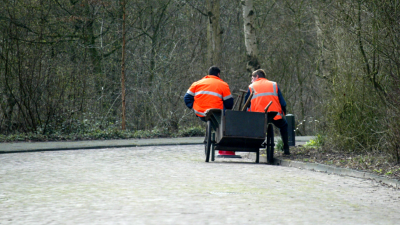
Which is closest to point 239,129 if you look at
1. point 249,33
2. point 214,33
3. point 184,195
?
point 184,195

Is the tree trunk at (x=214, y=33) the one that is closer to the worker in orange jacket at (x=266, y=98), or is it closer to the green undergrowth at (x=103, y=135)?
the green undergrowth at (x=103, y=135)

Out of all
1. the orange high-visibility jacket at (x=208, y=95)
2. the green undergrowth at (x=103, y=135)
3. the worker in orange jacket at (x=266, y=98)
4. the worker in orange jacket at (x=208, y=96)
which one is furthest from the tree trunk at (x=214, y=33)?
the worker in orange jacket at (x=266, y=98)

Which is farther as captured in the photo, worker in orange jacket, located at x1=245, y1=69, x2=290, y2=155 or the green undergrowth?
the green undergrowth

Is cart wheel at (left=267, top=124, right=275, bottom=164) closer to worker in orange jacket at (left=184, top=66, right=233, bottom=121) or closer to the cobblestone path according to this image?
the cobblestone path

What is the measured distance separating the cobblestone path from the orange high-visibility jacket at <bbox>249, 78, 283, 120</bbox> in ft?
3.95

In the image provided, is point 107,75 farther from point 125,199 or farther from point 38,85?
point 125,199

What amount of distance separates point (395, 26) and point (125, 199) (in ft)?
19.0

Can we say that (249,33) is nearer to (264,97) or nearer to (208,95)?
(208,95)

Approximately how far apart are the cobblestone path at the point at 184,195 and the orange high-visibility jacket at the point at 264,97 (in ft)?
3.95

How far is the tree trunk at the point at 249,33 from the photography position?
2098 cm

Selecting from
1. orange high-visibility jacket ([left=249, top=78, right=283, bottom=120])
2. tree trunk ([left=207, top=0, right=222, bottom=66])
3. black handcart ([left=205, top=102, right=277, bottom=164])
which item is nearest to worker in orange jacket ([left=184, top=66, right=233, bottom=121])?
black handcart ([left=205, top=102, right=277, bottom=164])

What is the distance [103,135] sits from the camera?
66.6 ft

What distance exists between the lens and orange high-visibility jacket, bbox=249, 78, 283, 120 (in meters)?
12.7

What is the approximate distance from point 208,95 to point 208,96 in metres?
0.02
